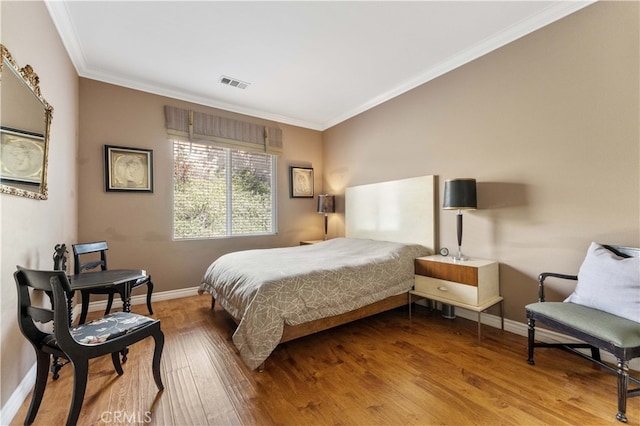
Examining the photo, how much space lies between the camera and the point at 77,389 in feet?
4.31

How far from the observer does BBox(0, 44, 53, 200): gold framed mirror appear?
4.77ft

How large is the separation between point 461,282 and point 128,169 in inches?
158

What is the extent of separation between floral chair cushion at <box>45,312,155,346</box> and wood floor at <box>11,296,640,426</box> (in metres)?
0.45

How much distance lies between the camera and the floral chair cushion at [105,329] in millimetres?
1442

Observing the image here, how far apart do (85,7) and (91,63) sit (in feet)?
3.31

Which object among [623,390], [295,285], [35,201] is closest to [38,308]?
[35,201]

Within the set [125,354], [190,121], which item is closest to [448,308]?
[125,354]

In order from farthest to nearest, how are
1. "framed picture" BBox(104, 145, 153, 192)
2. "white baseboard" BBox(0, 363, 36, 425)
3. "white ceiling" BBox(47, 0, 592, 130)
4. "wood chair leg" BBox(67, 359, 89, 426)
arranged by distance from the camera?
"framed picture" BBox(104, 145, 153, 192) → "white ceiling" BBox(47, 0, 592, 130) → "white baseboard" BBox(0, 363, 36, 425) → "wood chair leg" BBox(67, 359, 89, 426)

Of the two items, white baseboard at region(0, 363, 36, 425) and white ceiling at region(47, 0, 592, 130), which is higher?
white ceiling at region(47, 0, 592, 130)

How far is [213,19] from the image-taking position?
92.3 inches

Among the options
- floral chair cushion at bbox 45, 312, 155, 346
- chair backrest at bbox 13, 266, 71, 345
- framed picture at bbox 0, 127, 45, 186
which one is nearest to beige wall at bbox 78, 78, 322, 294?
framed picture at bbox 0, 127, 45, 186

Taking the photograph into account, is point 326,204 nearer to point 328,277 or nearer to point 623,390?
point 328,277

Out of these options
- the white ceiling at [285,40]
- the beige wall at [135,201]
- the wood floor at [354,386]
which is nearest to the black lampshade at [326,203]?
the beige wall at [135,201]

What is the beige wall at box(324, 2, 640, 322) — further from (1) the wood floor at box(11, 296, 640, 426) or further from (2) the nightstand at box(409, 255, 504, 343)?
(1) the wood floor at box(11, 296, 640, 426)
